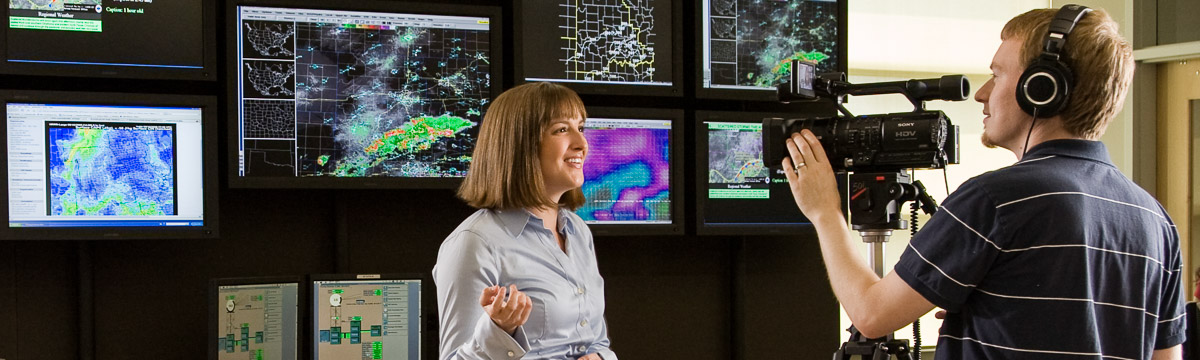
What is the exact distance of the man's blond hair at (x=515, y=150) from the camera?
1972 mm

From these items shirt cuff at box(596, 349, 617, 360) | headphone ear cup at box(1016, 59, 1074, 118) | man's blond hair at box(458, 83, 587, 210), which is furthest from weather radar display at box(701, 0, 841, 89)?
headphone ear cup at box(1016, 59, 1074, 118)

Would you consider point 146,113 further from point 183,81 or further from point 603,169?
point 603,169

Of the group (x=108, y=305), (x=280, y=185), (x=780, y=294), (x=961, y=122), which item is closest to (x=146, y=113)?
(x=280, y=185)

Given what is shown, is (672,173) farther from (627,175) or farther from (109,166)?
(109,166)

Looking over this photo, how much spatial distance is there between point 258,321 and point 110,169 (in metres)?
0.58

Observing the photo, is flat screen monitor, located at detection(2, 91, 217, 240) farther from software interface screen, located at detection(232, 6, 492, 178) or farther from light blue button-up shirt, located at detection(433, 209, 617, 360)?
light blue button-up shirt, located at detection(433, 209, 617, 360)

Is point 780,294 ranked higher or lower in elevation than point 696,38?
lower

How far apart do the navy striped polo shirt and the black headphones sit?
0.25ft

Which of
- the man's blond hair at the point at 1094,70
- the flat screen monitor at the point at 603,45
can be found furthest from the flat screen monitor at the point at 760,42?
the man's blond hair at the point at 1094,70

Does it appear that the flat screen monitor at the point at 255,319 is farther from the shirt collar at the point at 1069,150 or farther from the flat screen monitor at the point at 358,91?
the shirt collar at the point at 1069,150

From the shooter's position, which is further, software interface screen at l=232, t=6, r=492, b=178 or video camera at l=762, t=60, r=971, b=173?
software interface screen at l=232, t=6, r=492, b=178

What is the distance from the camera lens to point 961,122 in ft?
16.0

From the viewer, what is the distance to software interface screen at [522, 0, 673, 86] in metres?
3.02

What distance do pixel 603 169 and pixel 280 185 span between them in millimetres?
980
